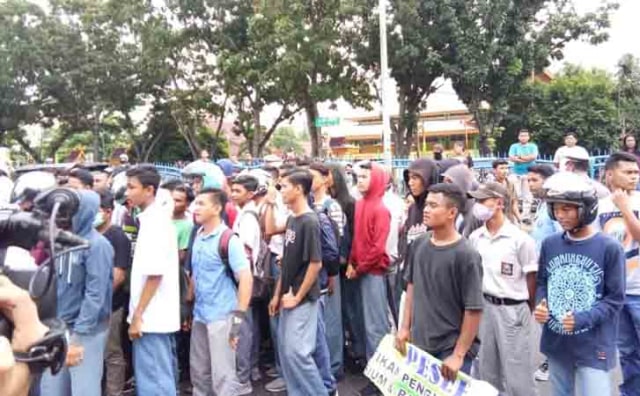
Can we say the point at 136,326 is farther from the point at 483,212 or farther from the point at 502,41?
the point at 502,41

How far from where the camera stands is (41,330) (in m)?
1.74

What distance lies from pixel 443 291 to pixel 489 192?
107 centimetres

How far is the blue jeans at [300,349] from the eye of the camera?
4.16m

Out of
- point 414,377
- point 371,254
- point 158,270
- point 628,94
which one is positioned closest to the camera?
point 414,377

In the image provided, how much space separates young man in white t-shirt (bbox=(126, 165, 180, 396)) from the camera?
384 centimetres

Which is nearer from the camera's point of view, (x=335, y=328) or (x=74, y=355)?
(x=74, y=355)

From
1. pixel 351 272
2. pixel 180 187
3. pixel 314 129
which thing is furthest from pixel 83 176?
pixel 314 129

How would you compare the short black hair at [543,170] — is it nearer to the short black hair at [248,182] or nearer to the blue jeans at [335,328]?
the blue jeans at [335,328]

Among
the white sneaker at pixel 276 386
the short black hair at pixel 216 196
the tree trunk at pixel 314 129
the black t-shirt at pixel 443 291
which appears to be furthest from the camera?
the tree trunk at pixel 314 129

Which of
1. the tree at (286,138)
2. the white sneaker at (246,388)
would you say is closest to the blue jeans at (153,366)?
the white sneaker at (246,388)

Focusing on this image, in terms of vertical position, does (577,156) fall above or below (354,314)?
above

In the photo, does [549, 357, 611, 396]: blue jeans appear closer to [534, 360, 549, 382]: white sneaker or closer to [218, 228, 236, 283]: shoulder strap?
[534, 360, 549, 382]: white sneaker

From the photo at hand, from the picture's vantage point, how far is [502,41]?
1761 cm

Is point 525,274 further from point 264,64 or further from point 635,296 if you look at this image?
point 264,64
